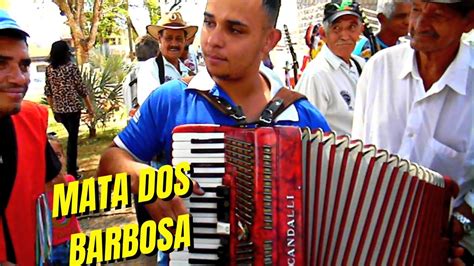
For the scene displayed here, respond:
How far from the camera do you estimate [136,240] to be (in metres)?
1.44

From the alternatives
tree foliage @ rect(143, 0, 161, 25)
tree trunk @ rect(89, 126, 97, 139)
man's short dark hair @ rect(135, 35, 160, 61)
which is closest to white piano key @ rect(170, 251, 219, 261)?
man's short dark hair @ rect(135, 35, 160, 61)

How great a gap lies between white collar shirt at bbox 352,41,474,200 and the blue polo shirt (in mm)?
521

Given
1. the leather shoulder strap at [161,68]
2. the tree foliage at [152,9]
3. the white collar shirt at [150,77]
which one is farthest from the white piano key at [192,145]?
the tree foliage at [152,9]

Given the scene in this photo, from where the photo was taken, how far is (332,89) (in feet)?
9.29

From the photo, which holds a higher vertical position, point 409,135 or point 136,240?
point 409,135

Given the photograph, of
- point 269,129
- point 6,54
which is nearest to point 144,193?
point 269,129

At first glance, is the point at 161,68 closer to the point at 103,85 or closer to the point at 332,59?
the point at 332,59

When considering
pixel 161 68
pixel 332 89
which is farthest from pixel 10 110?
pixel 161 68

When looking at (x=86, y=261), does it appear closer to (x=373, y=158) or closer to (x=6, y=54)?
(x=6, y=54)

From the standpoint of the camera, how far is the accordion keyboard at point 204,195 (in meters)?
1.38

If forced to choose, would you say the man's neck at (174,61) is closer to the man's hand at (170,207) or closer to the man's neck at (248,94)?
the man's neck at (248,94)

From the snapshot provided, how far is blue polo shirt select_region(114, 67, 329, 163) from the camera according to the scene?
159 cm

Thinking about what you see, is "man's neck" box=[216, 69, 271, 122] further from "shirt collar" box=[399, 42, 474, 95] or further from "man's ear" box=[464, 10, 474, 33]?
"man's ear" box=[464, 10, 474, 33]

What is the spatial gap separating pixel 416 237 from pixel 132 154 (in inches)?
37.8
